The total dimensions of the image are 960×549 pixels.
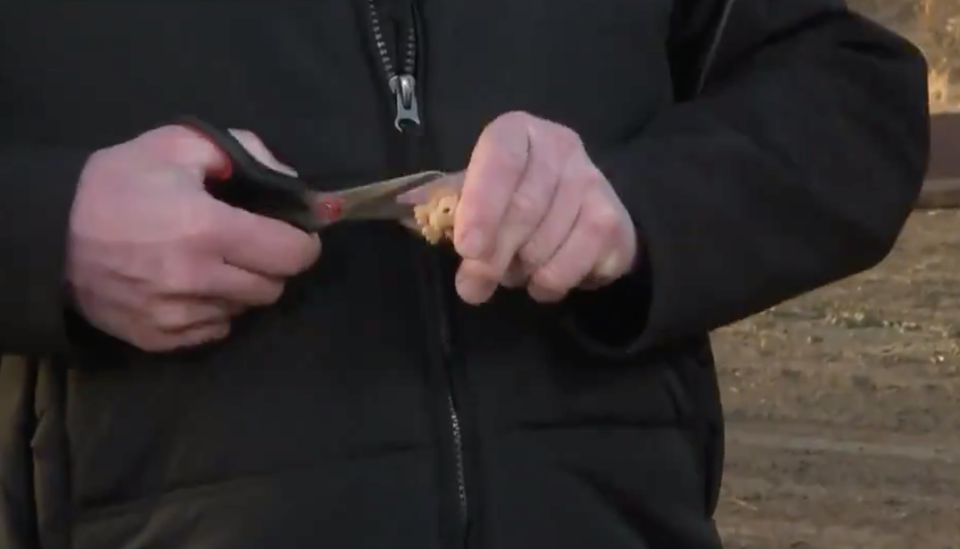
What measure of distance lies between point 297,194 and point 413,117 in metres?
0.08

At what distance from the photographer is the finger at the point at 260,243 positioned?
0.59 metres

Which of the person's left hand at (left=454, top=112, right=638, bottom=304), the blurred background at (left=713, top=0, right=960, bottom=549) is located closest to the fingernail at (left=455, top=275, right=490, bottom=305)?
the person's left hand at (left=454, top=112, right=638, bottom=304)

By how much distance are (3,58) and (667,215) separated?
338 millimetres

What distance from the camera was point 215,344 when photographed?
0.65 m

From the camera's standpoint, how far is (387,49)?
0.67 meters

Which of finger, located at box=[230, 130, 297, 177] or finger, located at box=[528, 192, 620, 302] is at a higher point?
finger, located at box=[230, 130, 297, 177]

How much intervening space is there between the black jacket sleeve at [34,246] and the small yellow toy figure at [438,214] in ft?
0.52

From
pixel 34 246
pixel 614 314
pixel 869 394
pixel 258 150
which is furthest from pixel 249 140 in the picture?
pixel 869 394

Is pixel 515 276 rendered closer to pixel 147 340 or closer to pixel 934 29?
pixel 147 340

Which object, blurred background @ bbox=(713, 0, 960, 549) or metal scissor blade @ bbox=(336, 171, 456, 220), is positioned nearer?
metal scissor blade @ bbox=(336, 171, 456, 220)

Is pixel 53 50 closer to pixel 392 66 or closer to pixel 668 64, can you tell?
pixel 392 66

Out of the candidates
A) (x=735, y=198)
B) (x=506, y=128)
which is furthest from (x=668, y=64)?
(x=506, y=128)

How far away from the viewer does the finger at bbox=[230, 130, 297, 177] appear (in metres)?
0.61

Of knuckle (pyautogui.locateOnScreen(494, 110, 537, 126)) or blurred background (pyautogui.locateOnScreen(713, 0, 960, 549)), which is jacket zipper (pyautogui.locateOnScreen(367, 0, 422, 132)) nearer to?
knuckle (pyautogui.locateOnScreen(494, 110, 537, 126))
